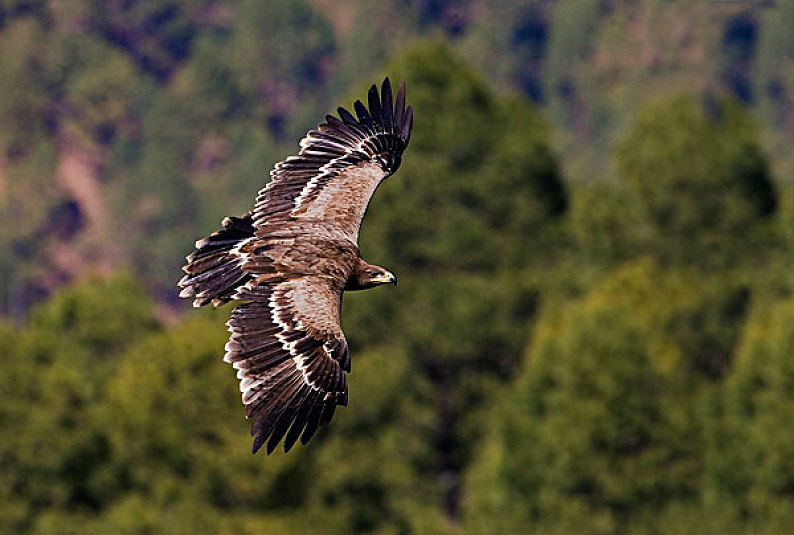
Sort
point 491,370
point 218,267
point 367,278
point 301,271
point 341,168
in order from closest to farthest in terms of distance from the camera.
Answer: point 301,271, point 218,267, point 367,278, point 341,168, point 491,370

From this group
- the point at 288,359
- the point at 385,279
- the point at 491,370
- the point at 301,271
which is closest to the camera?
the point at 288,359

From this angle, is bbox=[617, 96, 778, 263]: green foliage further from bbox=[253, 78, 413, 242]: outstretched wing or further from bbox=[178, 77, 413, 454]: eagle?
bbox=[253, 78, 413, 242]: outstretched wing

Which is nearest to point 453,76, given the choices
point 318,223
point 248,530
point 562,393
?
point 562,393

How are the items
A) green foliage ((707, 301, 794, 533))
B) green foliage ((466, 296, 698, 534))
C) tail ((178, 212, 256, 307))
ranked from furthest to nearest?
green foliage ((466, 296, 698, 534)) < green foliage ((707, 301, 794, 533)) < tail ((178, 212, 256, 307))

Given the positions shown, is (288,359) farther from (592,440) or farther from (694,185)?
(694,185)

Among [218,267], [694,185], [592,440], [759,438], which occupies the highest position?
[694,185]

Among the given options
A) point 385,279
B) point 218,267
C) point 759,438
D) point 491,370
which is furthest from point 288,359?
point 491,370

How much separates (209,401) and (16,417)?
5.95 metres

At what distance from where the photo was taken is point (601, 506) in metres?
53.4

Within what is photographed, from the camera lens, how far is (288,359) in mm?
18875

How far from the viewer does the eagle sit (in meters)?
18.5

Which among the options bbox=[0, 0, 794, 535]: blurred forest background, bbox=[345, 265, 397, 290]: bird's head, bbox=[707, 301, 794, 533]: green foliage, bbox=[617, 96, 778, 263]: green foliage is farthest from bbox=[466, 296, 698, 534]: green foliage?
bbox=[345, 265, 397, 290]: bird's head

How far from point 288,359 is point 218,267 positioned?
233cm

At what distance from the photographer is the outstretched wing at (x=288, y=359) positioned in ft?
60.0
